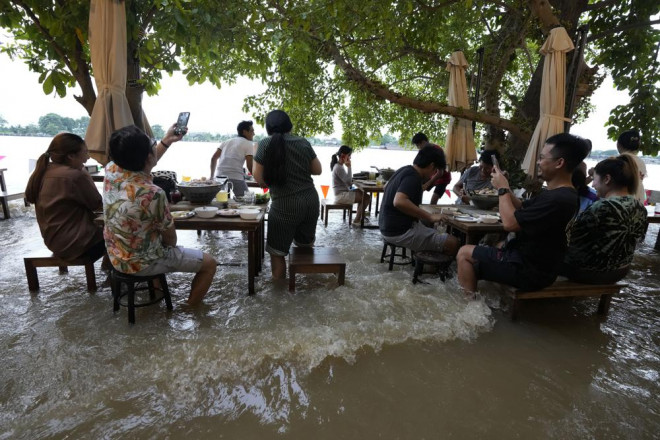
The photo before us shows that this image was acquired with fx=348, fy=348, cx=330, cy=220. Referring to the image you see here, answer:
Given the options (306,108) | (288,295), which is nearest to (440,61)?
(306,108)

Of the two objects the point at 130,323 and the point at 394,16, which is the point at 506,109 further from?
the point at 130,323

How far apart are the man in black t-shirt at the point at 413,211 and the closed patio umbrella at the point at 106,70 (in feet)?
9.46

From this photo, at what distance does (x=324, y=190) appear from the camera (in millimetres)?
8844

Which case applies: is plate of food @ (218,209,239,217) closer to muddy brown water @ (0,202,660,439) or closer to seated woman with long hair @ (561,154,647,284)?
muddy brown water @ (0,202,660,439)

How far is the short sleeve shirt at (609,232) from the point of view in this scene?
3.10m

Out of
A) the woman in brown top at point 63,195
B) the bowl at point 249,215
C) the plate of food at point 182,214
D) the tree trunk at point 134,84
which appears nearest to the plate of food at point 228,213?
the bowl at point 249,215

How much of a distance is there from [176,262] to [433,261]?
256 cm

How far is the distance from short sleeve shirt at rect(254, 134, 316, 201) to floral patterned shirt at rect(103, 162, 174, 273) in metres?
1.14

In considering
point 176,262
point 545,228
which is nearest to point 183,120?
point 176,262

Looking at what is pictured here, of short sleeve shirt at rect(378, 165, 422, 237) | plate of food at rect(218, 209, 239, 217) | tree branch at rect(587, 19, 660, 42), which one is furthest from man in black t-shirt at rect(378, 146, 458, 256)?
tree branch at rect(587, 19, 660, 42)

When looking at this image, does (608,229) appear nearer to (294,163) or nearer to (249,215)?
(294,163)

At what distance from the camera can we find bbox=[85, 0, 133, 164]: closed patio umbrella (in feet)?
10.7

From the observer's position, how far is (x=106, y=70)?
3371mm

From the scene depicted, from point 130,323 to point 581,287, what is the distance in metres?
4.01
